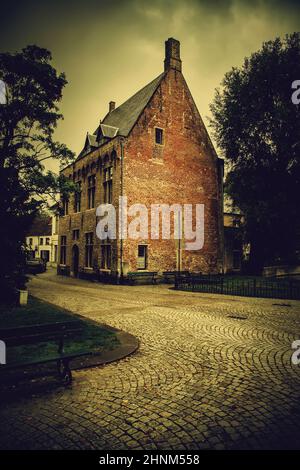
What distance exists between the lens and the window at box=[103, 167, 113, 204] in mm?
21891

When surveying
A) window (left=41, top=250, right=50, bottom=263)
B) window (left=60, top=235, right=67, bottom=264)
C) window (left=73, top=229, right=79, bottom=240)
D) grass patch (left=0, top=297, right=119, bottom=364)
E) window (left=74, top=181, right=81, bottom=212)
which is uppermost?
window (left=74, top=181, right=81, bottom=212)

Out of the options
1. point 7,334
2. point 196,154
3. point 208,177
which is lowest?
point 7,334

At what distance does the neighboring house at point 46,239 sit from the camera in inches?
1768

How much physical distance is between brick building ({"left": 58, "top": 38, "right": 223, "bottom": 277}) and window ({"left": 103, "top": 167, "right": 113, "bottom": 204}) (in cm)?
8

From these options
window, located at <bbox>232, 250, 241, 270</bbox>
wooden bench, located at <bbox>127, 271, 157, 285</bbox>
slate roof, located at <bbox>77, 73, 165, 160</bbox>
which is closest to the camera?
wooden bench, located at <bbox>127, 271, 157, 285</bbox>

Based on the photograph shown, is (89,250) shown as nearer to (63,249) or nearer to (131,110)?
(63,249)

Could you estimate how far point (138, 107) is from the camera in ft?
77.7

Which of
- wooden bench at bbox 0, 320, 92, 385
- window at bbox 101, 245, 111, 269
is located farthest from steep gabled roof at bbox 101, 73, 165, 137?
wooden bench at bbox 0, 320, 92, 385

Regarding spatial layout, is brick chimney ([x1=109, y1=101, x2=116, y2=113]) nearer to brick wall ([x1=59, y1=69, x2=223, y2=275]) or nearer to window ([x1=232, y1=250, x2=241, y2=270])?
brick wall ([x1=59, y1=69, x2=223, y2=275])

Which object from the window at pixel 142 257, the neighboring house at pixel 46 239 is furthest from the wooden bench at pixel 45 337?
the neighboring house at pixel 46 239

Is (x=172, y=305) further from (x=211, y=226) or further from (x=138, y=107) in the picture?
(x=138, y=107)

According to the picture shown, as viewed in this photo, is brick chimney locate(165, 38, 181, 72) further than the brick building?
Yes
